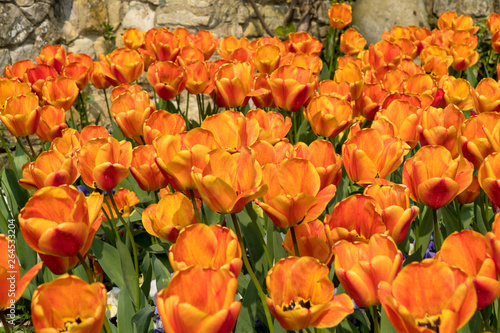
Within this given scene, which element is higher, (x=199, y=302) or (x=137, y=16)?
(x=199, y=302)

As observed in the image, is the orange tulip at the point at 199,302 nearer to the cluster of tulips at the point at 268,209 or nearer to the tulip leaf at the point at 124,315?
the cluster of tulips at the point at 268,209

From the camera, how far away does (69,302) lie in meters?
0.89

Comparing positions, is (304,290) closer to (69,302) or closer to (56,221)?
(69,302)

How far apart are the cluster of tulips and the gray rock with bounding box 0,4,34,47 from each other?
191 centimetres

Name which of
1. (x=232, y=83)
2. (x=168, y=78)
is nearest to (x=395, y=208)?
(x=232, y=83)

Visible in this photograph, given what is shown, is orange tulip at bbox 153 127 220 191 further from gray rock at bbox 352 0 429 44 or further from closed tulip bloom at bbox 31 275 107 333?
gray rock at bbox 352 0 429 44

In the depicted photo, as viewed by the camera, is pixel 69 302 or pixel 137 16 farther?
pixel 137 16

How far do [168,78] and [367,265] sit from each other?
1551mm

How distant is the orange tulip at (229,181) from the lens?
1.06m

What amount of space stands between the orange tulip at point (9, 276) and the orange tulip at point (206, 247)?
0.27 metres

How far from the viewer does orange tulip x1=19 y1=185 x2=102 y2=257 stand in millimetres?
1029

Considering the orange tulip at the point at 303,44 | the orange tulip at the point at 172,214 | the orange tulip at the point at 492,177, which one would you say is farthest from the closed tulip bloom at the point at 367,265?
the orange tulip at the point at 303,44

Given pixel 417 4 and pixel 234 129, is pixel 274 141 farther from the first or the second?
pixel 417 4

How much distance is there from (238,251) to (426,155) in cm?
57
